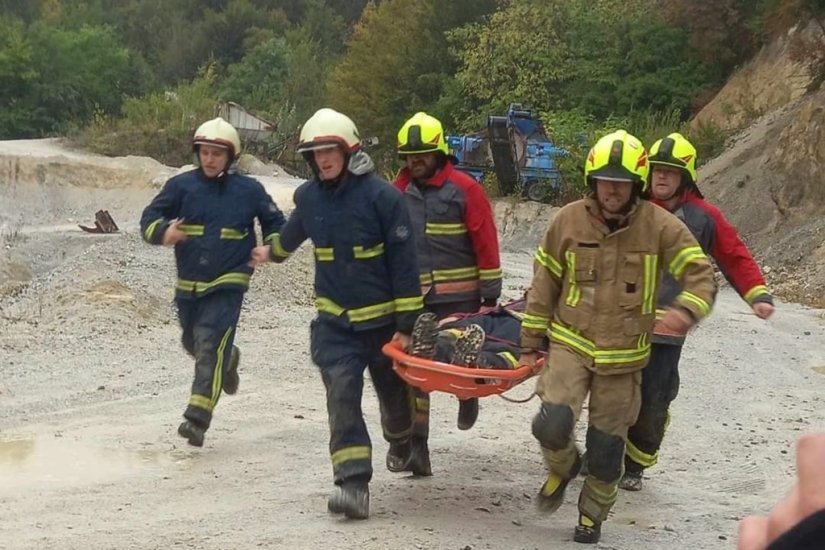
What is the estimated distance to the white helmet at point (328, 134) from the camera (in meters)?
6.23

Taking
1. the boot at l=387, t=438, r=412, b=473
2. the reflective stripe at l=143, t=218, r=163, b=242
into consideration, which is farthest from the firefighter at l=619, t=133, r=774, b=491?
the reflective stripe at l=143, t=218, r=163, b=242

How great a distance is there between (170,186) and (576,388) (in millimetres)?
3483

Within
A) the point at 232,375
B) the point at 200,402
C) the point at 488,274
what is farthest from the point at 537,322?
the point at 232,375

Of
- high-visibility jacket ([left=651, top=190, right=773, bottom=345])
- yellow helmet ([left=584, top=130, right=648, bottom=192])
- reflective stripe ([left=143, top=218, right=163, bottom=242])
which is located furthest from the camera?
reflective stripe ([left=143, top=218, right=163, bottom=242])

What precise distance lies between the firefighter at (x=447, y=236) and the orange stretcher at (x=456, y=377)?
1.21m

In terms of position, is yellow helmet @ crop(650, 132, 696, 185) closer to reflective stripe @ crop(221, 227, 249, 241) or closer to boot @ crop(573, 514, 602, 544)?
boot @ crop(573, 514, 602, 544)

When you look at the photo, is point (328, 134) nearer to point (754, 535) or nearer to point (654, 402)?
point (654, 402)

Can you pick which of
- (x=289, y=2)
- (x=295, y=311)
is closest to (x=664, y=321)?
(x=295, y=311)

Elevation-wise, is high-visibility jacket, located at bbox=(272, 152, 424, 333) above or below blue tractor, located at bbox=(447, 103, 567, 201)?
above

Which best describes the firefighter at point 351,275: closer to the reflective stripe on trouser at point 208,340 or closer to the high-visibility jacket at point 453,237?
the high-visibility jacket at point 453,237

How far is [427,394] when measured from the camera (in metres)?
7.39

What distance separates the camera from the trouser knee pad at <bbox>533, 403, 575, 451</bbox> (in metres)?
5.93

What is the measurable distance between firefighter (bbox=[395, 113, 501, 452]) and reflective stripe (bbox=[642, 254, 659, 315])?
1.52 meters

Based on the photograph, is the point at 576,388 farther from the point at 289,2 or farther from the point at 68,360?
the point at 289,2
